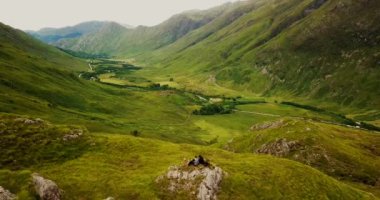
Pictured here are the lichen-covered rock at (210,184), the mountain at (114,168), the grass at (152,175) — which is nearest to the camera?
the lichen-covered rock at (210,184)

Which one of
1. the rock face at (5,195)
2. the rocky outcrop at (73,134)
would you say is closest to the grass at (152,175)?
the rock face at (5,195)

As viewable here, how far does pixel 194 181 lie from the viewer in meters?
109

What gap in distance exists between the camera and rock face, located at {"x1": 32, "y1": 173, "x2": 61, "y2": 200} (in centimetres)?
9738

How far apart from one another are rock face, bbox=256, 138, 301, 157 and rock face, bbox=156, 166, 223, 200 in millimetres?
77554

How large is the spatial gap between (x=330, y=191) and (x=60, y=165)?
3061 inches

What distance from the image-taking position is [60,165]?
118 m

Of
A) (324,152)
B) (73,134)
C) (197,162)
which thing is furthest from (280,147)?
(73,134)

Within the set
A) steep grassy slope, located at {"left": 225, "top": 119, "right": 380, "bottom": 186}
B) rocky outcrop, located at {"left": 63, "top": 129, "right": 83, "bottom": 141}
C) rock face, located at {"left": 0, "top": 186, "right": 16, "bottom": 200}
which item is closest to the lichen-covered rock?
rock face, located at {"left": 0, "top": 186, "right": 16, "bottom": 200}

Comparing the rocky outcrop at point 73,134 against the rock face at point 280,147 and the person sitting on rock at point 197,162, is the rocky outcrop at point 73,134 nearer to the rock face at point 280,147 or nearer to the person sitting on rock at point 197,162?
the person sitting on rock at point 197,162

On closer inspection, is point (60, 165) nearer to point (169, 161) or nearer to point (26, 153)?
point (26, 153)

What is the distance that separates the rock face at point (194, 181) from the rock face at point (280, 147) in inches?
3053

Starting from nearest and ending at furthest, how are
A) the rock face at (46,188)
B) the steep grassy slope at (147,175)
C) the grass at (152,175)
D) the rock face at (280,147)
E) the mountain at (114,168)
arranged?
1. the rock face at (46,188)
2. the steep grassy slope at (147,175)
3. the mountain at (114,168)
4. the grass at (152,175)
5. the rock face at (280,147)

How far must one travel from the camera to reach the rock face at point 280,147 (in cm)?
18575

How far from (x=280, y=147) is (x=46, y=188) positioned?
116180mm
